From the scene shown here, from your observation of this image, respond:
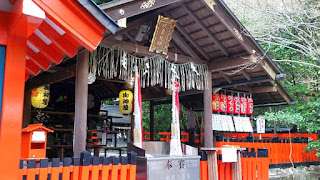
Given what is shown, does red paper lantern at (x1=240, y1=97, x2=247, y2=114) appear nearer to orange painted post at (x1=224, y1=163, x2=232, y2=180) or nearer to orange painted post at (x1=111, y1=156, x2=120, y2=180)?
orange painted post at (x1=224, y1=163, x2=232, y2=180)

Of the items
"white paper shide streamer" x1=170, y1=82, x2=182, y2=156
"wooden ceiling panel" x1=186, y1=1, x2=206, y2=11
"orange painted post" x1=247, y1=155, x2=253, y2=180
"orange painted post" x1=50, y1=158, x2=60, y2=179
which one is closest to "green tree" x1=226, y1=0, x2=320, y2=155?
"orange painted post" x1=247, y1=155, x2=253, y2=180

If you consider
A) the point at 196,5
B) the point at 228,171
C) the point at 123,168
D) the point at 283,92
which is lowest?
the point at 228,171

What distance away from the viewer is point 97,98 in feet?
44.5

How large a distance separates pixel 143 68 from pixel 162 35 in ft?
3.20

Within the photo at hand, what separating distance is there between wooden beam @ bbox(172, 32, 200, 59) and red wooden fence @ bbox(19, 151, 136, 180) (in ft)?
12.4

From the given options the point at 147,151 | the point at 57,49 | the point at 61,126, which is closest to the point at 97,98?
the point at 61,126

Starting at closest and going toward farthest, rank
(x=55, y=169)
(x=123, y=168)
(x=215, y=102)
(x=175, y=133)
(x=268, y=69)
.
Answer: (x=55, y=169) < (x=123, y=168) < (x=175, y=133) < (x=268, y=69) < (x=215, y=102)

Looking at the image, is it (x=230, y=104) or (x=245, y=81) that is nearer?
(x=245, y=81)

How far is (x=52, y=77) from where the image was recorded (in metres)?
8.67

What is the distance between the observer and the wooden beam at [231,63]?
27.1ft

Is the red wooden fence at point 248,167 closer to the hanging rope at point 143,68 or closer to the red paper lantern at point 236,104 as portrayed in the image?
the hanging rope at point 143,68

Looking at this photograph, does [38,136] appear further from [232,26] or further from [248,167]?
[248,167]

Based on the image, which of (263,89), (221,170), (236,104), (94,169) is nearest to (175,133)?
(221,170)

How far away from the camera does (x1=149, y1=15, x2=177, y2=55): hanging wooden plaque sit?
766 cm
